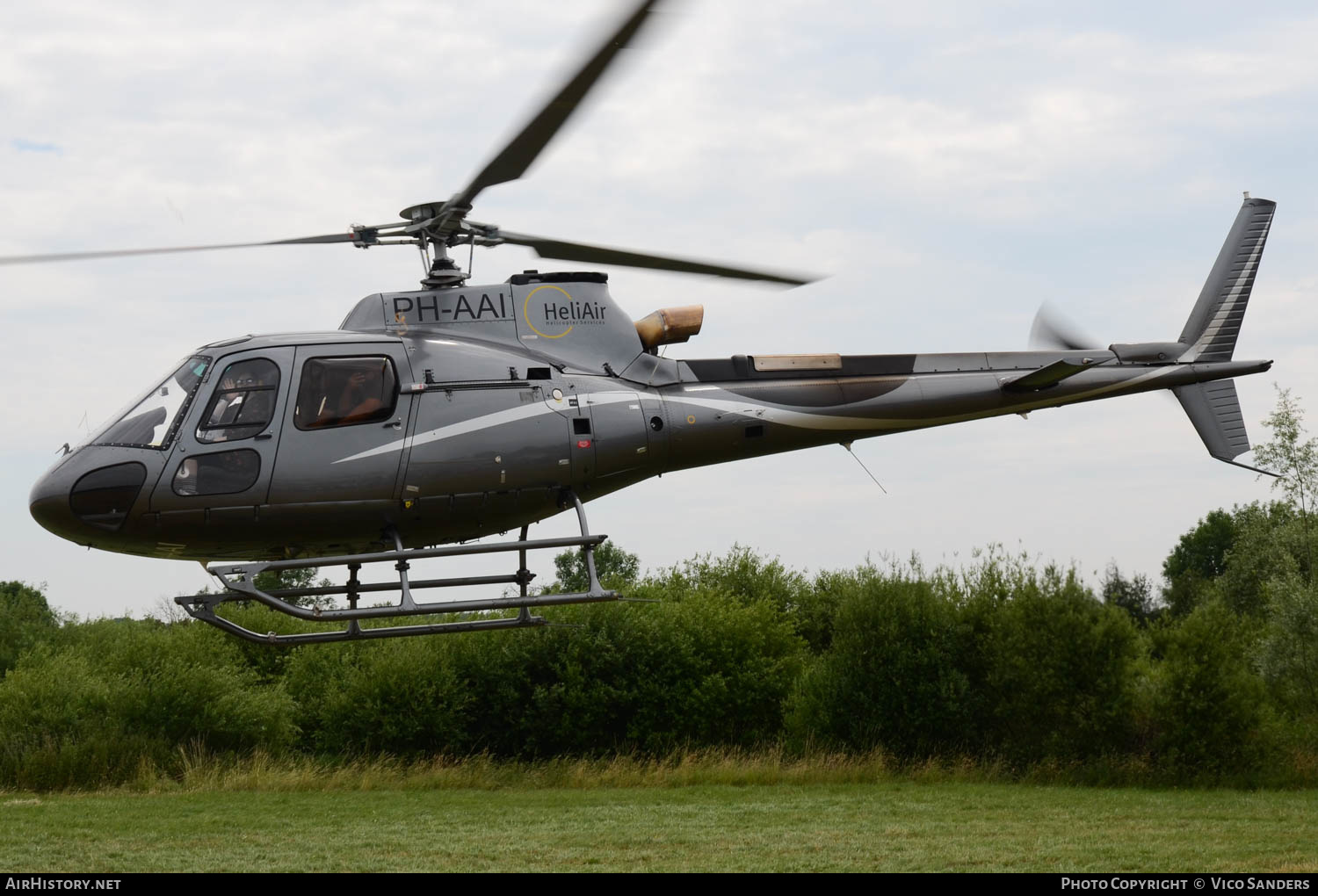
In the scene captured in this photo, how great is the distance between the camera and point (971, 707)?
3212 centimetres

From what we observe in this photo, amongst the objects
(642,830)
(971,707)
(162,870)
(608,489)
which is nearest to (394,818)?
(642,830)

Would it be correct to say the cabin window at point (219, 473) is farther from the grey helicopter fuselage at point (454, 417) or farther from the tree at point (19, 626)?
the tree at point (19, 626)

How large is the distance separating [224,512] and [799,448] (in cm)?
507

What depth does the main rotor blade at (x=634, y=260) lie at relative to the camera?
10.4m

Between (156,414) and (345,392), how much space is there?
139cm

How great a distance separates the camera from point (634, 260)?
10.7 meters

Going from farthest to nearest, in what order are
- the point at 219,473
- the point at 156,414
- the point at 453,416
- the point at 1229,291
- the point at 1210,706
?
the point at 1210,706, the point at 1229,291, the point at 453,416, the point at 156,414, the point at 219,473

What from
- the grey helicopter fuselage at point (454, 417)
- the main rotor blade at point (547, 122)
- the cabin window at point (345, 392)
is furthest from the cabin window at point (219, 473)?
the main rotor blade at point (547, 122)

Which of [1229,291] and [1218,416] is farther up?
[1229,291]

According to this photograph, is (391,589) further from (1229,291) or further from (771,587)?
(771,587)

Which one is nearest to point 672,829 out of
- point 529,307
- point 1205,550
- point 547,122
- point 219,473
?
point 529,307

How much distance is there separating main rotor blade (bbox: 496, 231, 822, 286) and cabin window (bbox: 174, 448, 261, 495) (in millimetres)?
2945

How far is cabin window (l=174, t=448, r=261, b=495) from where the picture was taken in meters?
9.21
